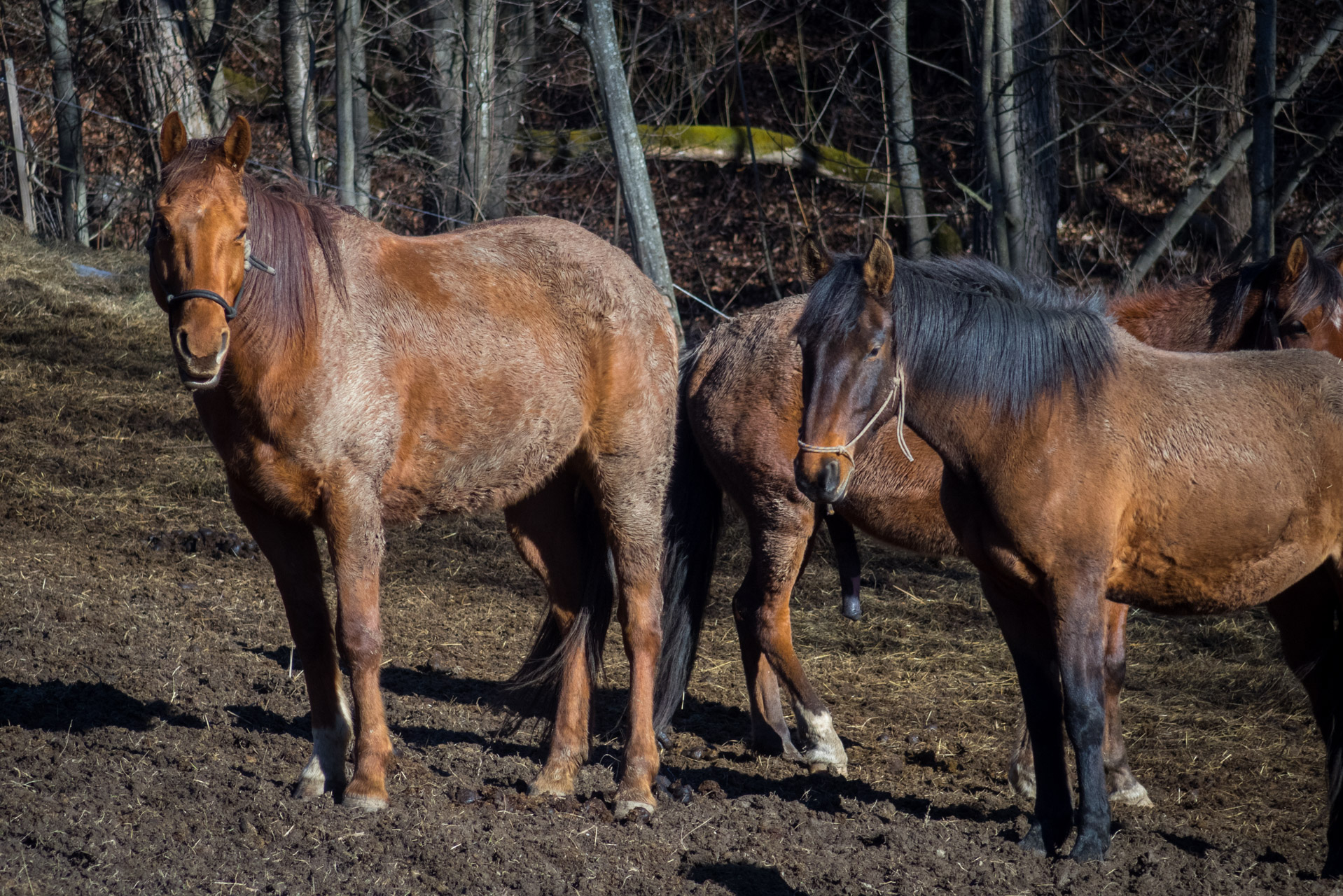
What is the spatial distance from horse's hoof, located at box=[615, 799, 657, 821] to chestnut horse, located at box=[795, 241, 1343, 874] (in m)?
1.32

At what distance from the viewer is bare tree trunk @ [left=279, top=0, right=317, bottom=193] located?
37.1 ft

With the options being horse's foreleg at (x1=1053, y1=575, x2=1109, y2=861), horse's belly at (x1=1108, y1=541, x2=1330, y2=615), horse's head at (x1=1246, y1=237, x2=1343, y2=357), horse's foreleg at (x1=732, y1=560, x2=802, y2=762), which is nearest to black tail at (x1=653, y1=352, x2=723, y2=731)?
horse's foreleg at (x1=732, y1=560, x2=802, y2=762)

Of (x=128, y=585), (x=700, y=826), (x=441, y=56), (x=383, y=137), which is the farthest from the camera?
(x=383, y=137)

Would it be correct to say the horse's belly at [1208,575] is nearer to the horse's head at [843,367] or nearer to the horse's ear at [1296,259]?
the horse's head at [843,367]

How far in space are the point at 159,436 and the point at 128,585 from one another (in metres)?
2.97

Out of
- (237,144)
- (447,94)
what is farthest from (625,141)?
(447,94)

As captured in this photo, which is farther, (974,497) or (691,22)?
(691,22)

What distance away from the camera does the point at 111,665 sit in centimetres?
507

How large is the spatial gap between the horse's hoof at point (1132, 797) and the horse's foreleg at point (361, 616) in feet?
9.28

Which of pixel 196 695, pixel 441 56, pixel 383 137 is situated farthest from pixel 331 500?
pixel 383 137

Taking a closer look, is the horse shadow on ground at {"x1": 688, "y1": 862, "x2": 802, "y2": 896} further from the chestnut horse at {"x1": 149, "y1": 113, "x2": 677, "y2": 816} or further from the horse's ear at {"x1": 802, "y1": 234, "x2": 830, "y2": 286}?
the horse's ear at {"x1": 802, "y1": 234, "x2": 830, "y2": 286}

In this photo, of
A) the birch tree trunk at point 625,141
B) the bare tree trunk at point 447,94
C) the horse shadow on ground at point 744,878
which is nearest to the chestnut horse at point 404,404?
the horse shadow on ground at point 744,878

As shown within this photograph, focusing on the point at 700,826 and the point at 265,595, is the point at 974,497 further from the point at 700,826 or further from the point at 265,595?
the point at 265,595

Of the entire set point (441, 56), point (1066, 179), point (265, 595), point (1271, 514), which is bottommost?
point (265, 595)
